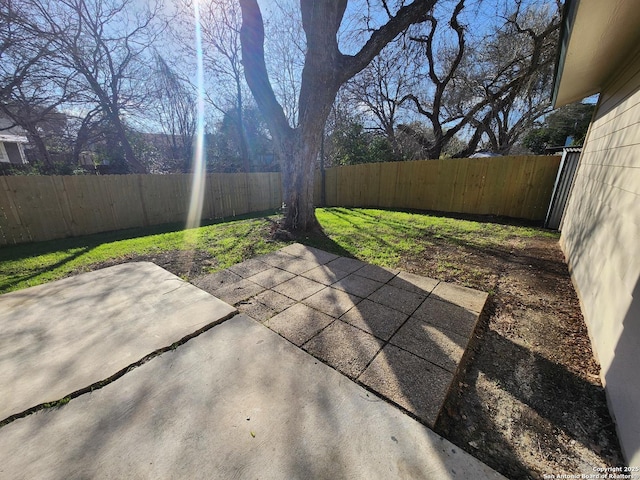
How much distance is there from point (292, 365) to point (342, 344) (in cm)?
46

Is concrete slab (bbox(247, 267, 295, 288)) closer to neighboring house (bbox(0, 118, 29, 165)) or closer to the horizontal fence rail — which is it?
the horizontal fence rail

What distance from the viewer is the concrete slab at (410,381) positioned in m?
1.48

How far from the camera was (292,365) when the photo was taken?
1.82 metres

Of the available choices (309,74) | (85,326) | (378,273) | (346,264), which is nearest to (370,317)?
(378,273)

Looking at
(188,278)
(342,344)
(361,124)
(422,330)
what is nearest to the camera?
(342,344)

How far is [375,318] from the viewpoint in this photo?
240cm

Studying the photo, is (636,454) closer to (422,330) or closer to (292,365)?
(422,330)

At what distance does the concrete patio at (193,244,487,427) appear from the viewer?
170 cm

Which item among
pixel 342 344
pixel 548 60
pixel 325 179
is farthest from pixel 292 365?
pixel 548 60

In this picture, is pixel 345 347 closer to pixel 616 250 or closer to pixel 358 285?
pixel 358 285

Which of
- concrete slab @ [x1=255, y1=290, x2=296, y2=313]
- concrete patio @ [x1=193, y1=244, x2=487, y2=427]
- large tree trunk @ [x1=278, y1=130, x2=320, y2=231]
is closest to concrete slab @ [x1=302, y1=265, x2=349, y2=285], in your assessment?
concrete patio @ [x1=193, y1=244, x2=487, y2=427]

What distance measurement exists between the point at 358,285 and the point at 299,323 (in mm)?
1045

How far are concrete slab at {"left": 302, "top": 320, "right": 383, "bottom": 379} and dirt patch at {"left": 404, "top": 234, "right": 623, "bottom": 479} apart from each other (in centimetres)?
59

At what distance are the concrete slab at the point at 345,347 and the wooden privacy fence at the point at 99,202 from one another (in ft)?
23.9
